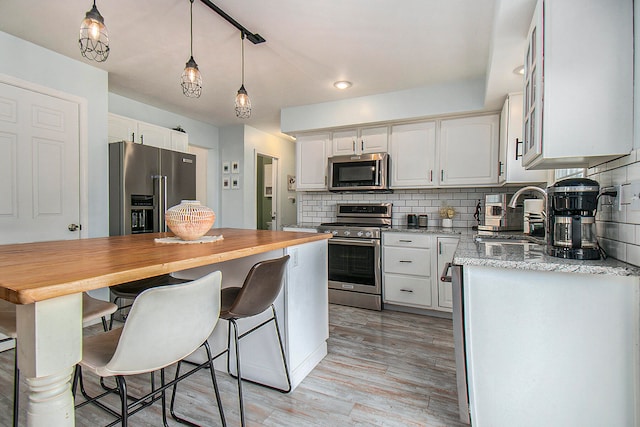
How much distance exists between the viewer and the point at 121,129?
11.6 ft

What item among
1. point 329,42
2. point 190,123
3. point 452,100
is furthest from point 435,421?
point 190,123

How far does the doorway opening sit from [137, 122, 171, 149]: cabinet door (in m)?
2.09

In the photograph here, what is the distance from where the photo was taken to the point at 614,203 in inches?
57.9

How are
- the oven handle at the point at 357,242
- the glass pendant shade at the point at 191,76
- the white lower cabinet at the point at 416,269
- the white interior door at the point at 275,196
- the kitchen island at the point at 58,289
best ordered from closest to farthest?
the kitchen island at the point at 58,289 < the glass pendant shade at the point at 191,76 < the white lower cabinet at the point at 416,269 < the oven handle at the point at 357,242 < the white interior door at the point at 275,196

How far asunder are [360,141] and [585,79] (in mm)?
2680

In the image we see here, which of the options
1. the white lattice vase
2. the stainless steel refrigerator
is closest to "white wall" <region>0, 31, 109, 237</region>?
the stainless steel refrigerator

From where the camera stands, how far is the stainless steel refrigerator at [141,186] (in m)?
3.17

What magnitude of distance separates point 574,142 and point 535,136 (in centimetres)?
19

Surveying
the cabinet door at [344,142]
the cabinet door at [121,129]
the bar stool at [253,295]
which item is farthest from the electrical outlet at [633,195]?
the cabinet door at [121,129]

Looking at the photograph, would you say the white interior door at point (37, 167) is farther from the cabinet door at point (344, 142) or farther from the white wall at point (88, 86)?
the cabinet door at point (344, 142)

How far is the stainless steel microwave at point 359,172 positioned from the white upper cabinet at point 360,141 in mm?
105

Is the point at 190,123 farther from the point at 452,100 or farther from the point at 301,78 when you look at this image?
the point at 452,100

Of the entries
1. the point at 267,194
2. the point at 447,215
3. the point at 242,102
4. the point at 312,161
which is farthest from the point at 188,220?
the point at 267,194

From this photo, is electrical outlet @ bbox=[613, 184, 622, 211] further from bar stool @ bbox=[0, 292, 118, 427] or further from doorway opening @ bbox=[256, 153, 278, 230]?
doorway opening @ bbox=[256, 153, 278, 230]
